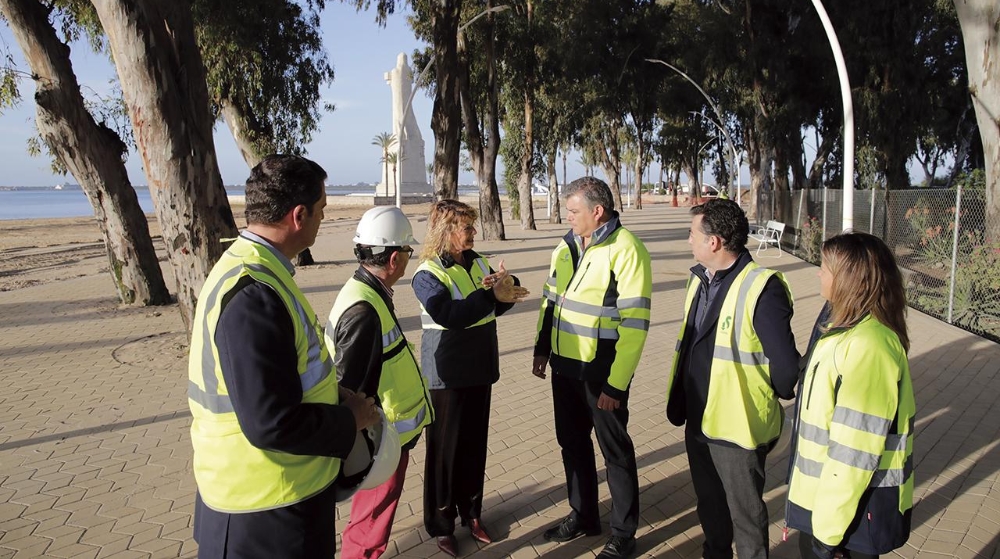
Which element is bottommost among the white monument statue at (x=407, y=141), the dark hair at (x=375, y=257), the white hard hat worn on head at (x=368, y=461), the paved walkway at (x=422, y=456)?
the paved walkway at (x=422, y=456)

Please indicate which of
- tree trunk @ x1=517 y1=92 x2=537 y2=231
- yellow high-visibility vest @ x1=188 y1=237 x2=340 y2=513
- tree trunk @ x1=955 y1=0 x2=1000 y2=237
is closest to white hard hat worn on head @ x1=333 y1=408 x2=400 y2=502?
yellow high-visibility vest @ x1=188 y1=237 x2=340 y2=513

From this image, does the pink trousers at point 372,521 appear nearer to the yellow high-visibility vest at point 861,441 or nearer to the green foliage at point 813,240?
the yellow high-visibility vest at point 861,441

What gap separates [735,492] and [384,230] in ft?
6.34

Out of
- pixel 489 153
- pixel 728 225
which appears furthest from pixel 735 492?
pixel 489 153

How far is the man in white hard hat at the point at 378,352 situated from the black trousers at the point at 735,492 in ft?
4.34

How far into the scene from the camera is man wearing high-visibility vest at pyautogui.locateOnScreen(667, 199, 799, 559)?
9.05 ft

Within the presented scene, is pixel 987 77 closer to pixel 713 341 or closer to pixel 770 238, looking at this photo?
pixel 713 341

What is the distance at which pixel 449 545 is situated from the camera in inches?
140

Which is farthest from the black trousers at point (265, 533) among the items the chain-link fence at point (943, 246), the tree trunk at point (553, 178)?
the tree trunk at point (553, 178)

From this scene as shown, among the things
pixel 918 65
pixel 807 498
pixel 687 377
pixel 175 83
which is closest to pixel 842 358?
pixel 807 498

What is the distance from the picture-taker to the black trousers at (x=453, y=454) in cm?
352

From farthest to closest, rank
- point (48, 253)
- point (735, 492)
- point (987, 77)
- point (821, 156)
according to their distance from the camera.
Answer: point (821, 156)
point (48, 253)
point (987, 77)
point (735, 492)

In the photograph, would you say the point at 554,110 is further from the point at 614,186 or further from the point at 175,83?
the point at 175,83

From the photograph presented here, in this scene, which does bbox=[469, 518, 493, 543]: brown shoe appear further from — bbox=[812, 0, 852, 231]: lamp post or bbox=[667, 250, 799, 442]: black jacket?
bbox=[812, 0, 852, 231]: lamp post
